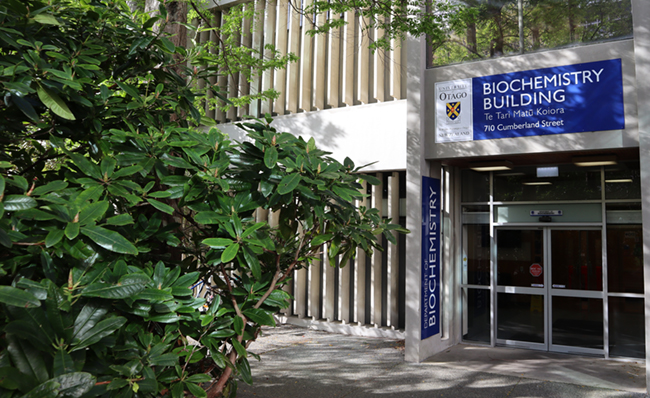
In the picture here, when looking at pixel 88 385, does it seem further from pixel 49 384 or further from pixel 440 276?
pixel 440 276

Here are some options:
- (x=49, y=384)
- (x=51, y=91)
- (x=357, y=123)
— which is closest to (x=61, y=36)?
(x=51, y=91)

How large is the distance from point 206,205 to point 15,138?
3.32 ft

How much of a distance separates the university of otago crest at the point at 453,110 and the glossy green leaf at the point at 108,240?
23.9ft

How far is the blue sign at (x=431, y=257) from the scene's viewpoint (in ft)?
27.8

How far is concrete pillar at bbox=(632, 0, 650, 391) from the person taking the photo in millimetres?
6699

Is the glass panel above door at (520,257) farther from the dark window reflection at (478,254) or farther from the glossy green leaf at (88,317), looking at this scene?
the glossy green leaf at (88,317)

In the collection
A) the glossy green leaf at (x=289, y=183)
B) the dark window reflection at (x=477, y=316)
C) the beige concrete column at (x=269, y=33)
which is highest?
the beige concrete column at (x=269, y=33)

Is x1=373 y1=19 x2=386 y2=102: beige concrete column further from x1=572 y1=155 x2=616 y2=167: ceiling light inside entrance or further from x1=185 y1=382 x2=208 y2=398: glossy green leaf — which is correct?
x1=185 y1=382 x2=208 y2=398: glossy green leaf

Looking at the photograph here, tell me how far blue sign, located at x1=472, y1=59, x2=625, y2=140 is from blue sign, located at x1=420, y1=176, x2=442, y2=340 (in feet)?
4.23

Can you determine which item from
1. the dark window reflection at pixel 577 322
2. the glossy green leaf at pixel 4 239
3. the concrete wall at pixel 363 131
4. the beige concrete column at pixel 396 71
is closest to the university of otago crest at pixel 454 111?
the concrete wall at pixel 363 131

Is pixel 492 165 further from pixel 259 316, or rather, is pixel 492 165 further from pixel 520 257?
pixel 259 316

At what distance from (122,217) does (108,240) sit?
0.65 ft

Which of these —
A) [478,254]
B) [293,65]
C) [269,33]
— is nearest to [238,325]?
[478,254]

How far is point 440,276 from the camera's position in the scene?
30.0ft
